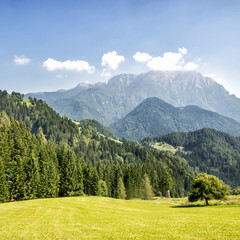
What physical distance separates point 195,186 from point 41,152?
2519 inches

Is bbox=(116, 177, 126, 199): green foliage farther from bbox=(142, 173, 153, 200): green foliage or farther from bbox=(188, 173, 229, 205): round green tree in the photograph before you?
bbox=(188, 173, 229, 205): round green tree

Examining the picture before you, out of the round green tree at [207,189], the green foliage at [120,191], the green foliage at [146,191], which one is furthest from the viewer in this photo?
the green foliage at [146,191]

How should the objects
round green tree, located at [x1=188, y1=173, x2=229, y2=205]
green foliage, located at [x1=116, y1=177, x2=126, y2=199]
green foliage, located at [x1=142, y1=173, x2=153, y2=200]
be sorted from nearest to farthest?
round green tree, located at [x1=188, y1=173, x2=229, y2=205] < green foliage, located at [x1=116, y1=177, x2=126, y2=199] < green foliage, located at [x1=142, y1=173, x2=153, y2=200]

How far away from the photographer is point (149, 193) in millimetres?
111000

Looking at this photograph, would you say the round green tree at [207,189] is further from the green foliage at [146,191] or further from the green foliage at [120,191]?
the green foliage at [120,191]

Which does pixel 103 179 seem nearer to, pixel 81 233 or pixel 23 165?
pixel 23 165

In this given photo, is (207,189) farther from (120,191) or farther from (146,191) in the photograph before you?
(120,191)

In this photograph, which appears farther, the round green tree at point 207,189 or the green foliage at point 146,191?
the green foliage at point 146,191

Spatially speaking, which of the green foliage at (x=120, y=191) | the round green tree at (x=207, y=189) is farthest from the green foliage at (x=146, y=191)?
the round green tree at (x=207, y=189)

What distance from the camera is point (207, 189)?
62.6 meters

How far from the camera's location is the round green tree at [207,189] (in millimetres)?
62438

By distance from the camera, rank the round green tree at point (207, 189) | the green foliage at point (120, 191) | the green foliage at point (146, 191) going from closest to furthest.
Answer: the round green tree at point (207, 189), the green foliage at point (120, 191), the green foliage at point (146, 191)

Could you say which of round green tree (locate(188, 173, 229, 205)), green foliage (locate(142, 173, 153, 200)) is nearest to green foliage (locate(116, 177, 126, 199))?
green foliage (locate(142, 173, 153, 200))

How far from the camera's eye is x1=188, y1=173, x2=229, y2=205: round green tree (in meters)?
62.4
